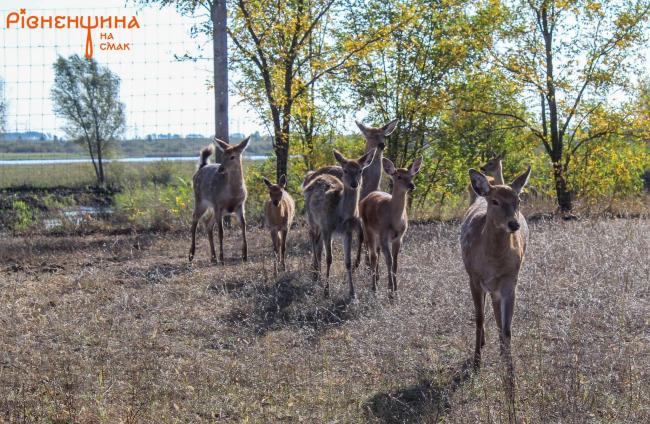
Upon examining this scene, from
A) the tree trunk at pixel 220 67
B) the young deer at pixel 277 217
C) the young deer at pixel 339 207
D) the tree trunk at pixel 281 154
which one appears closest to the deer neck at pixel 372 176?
the young deer at pixel 277 217

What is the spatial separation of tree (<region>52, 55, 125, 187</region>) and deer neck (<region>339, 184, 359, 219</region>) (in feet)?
63.9

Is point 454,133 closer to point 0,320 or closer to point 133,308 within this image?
point 133,308

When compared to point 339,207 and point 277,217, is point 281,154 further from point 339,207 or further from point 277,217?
point 339,207

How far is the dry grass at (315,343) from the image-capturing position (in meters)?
5.27

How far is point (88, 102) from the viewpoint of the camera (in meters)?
29.1

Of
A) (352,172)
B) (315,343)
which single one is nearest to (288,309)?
(315,343)

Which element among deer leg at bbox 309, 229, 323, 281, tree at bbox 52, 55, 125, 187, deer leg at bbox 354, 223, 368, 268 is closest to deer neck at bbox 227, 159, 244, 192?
deer leg at bbox 309, 229, 323, 281

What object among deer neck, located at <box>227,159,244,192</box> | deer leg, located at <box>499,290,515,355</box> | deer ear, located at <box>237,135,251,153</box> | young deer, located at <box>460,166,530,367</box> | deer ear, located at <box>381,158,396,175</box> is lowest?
deer leg, located at <box>499,290,515,355</box>

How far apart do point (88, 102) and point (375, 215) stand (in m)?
22.2

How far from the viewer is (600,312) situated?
7.05 meters

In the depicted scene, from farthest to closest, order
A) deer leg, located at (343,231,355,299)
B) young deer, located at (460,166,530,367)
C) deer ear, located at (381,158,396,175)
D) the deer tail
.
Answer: the deer tail
deer ear, located at (381,158,396,175)
deer leg, located at (343,231,355,299)
young deer, located at (460,166,530,367)

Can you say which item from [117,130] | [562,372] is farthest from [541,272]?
[117,130]

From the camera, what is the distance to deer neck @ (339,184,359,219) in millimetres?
9031

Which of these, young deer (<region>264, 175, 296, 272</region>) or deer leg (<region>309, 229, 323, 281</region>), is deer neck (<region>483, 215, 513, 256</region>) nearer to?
deer leg (<region>309, 229, 323, 281</region>)
